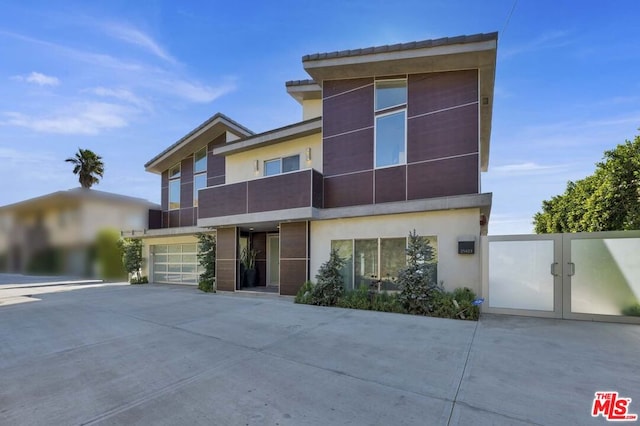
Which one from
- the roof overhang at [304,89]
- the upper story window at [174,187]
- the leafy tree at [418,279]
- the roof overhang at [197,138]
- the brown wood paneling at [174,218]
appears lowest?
the leafy tree at [418,279]

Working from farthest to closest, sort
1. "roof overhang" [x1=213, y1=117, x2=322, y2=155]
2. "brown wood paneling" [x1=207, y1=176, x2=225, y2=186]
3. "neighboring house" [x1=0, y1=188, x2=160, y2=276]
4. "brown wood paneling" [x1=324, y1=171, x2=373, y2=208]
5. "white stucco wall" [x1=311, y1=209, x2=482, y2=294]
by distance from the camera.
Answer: "neighboring house" [x1=0, y1=188, x2=160, y2=276], "brown wood paneling" [x1=207, y1=176, x2=225, y2=186], "roof overhang" [x1=213, y1=117, x2=322, y2=155], "brown wood paneling" [x1=324, y1=171, x2=373, y2=208], "white stucco wall" [x1=311, y1=209, x2=482, y2=294]

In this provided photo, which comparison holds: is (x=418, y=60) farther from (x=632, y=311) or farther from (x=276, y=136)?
(x=632, y=311)

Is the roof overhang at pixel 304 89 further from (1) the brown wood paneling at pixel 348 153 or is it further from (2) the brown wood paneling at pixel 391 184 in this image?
(2) the brown wood paneling at pixel 391 184

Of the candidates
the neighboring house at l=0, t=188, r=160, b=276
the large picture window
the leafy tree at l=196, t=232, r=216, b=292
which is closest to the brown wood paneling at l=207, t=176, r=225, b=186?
the leafy tree at l=196, t=232, r=216, b=292

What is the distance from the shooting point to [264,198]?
35.6 feet

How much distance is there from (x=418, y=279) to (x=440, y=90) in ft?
18.1

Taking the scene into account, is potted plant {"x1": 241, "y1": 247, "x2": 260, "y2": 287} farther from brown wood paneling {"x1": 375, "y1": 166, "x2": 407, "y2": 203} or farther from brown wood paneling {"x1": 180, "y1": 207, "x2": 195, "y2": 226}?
brown wood paneling {"x1": 375, "y1": 166, "x2": 407, "y2": 203}

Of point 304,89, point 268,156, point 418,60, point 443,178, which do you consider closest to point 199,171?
point 268,156

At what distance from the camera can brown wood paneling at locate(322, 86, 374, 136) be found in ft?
33.3

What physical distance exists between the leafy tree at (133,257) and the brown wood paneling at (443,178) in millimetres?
15829

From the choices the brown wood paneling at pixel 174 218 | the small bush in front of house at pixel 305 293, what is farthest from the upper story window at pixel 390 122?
the brown wood paneling at pixel 174 218

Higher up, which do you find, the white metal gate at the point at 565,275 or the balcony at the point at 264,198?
the balcony at the point at 264,198

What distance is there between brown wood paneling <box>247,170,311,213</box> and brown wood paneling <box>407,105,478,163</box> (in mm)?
3402

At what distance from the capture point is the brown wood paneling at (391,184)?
30.2 ft
